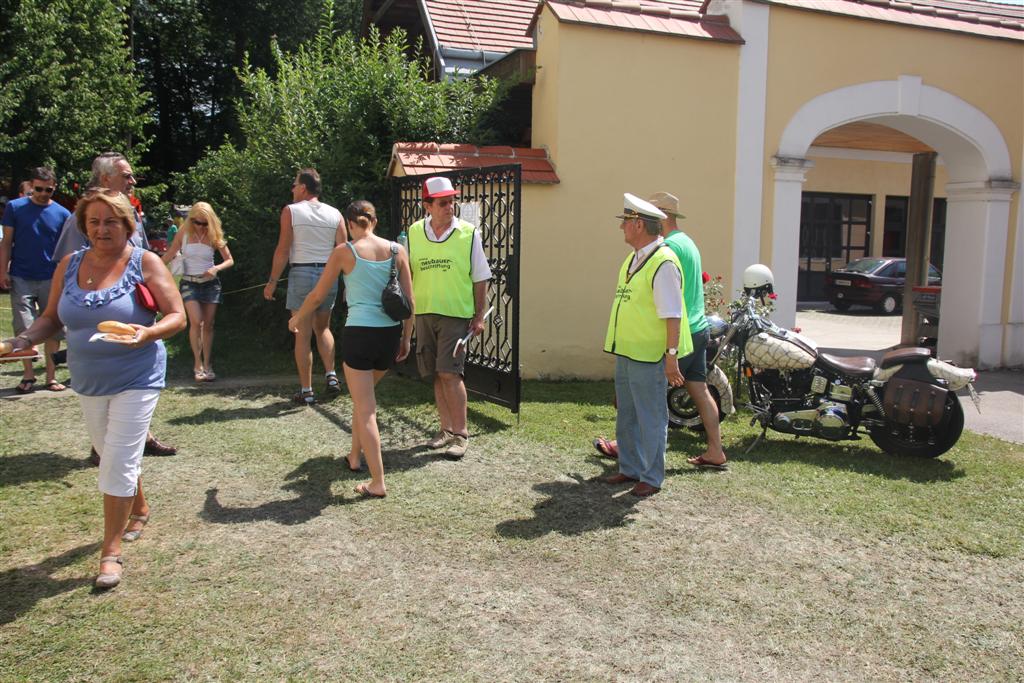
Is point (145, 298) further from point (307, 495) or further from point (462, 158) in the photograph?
point (462, 158)

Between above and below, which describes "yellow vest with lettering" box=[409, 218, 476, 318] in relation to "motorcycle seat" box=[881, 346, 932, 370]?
above

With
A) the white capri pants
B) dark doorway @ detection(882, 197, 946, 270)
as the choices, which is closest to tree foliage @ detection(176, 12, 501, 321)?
the white capri pants

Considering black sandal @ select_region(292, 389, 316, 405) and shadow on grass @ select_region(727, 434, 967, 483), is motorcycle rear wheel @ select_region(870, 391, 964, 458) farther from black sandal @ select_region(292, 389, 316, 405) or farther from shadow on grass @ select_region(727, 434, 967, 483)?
black sandal @ select_region(292, 389, 316, 405)

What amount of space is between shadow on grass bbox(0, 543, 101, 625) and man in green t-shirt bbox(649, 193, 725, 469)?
3.72m

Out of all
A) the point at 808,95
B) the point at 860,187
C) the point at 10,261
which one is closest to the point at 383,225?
the point at 10,261

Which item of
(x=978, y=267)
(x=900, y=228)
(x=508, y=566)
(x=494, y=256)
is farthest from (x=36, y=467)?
(x=900, y=228)

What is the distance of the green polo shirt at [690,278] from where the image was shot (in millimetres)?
5594

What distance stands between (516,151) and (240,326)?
17.9ft

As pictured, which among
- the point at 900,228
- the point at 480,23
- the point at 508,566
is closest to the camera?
the point at 508,566

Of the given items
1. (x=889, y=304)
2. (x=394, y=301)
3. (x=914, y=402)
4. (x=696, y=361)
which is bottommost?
(x=889, y=304)

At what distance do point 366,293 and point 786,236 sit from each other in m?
5.74

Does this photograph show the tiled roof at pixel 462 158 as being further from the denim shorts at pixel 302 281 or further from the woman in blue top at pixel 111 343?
the woman in blue top at pixel 111 343

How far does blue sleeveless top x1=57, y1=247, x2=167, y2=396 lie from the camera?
376 cm

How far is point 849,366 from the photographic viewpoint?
20.4 ft
